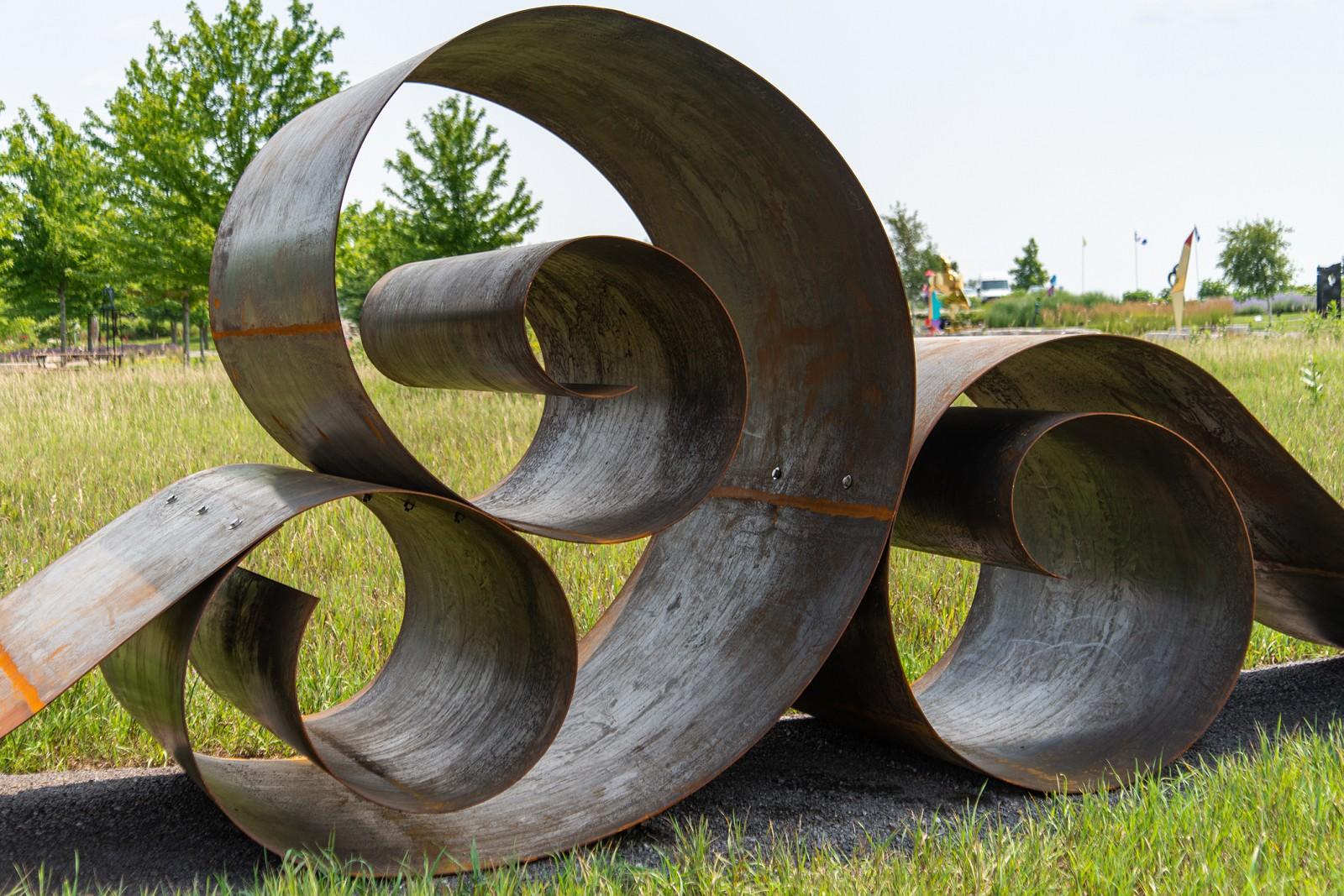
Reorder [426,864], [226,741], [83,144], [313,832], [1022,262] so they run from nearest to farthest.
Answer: [426,864] < [313,832] < [226,741] < [83,144] < [1022,262]

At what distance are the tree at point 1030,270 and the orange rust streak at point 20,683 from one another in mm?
75183

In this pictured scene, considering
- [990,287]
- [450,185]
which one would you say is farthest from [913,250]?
[450,185]

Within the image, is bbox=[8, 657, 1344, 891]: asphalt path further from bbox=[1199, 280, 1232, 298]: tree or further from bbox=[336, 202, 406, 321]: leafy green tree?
bbox=[1199, 280, 1232, 298]: tree

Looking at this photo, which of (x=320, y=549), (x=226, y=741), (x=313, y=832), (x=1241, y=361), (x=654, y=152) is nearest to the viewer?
(x=313, y=832)

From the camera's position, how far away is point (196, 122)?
70.8ft

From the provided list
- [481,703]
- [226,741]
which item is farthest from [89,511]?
[481,703]

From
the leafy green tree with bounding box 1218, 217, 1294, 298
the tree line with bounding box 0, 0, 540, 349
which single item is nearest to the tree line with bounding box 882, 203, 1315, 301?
the leafy green tree with bounding box 1218, 217, 1294, 298

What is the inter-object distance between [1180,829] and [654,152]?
2.07 meters

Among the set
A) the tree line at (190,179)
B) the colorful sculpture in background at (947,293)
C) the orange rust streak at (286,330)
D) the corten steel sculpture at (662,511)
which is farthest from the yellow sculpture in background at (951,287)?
the orange rust streak at (286,330)

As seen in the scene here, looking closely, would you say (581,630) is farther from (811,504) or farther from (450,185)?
(450,185)

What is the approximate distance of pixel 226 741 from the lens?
3.41 meters

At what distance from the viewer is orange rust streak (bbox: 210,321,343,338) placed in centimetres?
213

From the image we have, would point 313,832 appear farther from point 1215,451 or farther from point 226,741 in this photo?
point 1215,451

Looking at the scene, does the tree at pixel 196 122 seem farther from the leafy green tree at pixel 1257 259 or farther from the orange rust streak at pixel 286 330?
the leafy green tree at pixel 1257 259
